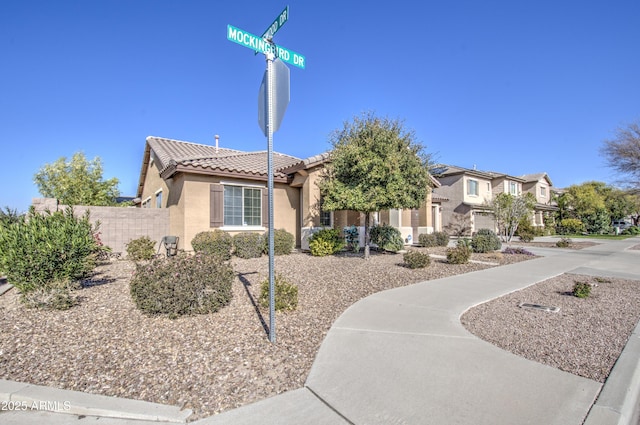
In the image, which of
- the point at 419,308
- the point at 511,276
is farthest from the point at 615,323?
the point at 511,276

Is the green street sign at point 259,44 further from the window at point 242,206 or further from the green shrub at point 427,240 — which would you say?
the green shrub at point 427,240

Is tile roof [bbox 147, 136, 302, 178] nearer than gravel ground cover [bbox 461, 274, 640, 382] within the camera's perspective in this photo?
No

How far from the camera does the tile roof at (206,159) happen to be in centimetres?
1235

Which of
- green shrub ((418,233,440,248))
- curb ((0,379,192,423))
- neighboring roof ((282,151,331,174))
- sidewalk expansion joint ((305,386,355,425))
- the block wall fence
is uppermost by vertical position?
neighboring roof ((282,151,331,174))

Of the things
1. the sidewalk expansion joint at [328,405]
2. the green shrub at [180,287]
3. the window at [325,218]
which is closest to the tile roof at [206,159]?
the window at [325,218]

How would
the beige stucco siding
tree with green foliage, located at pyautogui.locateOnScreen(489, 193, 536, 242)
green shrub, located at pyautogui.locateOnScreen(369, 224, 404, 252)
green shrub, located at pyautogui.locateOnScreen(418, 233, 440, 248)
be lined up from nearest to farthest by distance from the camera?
green shrub, located at pyautogui.locateOnScreen(369, 224, 404, 252) < tree with green foliage, located at pyautogui.locateOnScreen(489, 193, 536, 242) < green shrub, located at pyautogui.locateOnScreen(418, 233, 440, 248) < the beige stucco siding

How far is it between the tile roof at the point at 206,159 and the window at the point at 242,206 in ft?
3.07

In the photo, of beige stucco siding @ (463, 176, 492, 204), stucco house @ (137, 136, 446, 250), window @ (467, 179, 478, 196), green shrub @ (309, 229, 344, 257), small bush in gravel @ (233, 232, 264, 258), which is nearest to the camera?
small bush in gravel @ (233, 232, 264, 258)

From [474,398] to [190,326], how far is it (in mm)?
3712

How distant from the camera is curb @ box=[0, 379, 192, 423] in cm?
267

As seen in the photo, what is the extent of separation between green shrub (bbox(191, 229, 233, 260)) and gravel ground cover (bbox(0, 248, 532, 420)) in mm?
4244

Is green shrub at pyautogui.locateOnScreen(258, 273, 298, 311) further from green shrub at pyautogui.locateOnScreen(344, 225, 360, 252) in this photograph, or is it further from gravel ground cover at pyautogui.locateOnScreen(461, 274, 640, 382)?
green shrub at pyautogui.locateOnScreen(344, 225, 360, 252)

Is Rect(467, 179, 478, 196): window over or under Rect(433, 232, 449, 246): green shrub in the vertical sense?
over

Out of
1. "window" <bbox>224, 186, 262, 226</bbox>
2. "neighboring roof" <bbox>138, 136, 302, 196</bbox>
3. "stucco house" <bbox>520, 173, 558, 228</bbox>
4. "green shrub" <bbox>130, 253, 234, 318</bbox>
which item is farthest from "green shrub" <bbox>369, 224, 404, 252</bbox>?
"stucco house" <bbox>520, 173, 558, 228</bbox>
